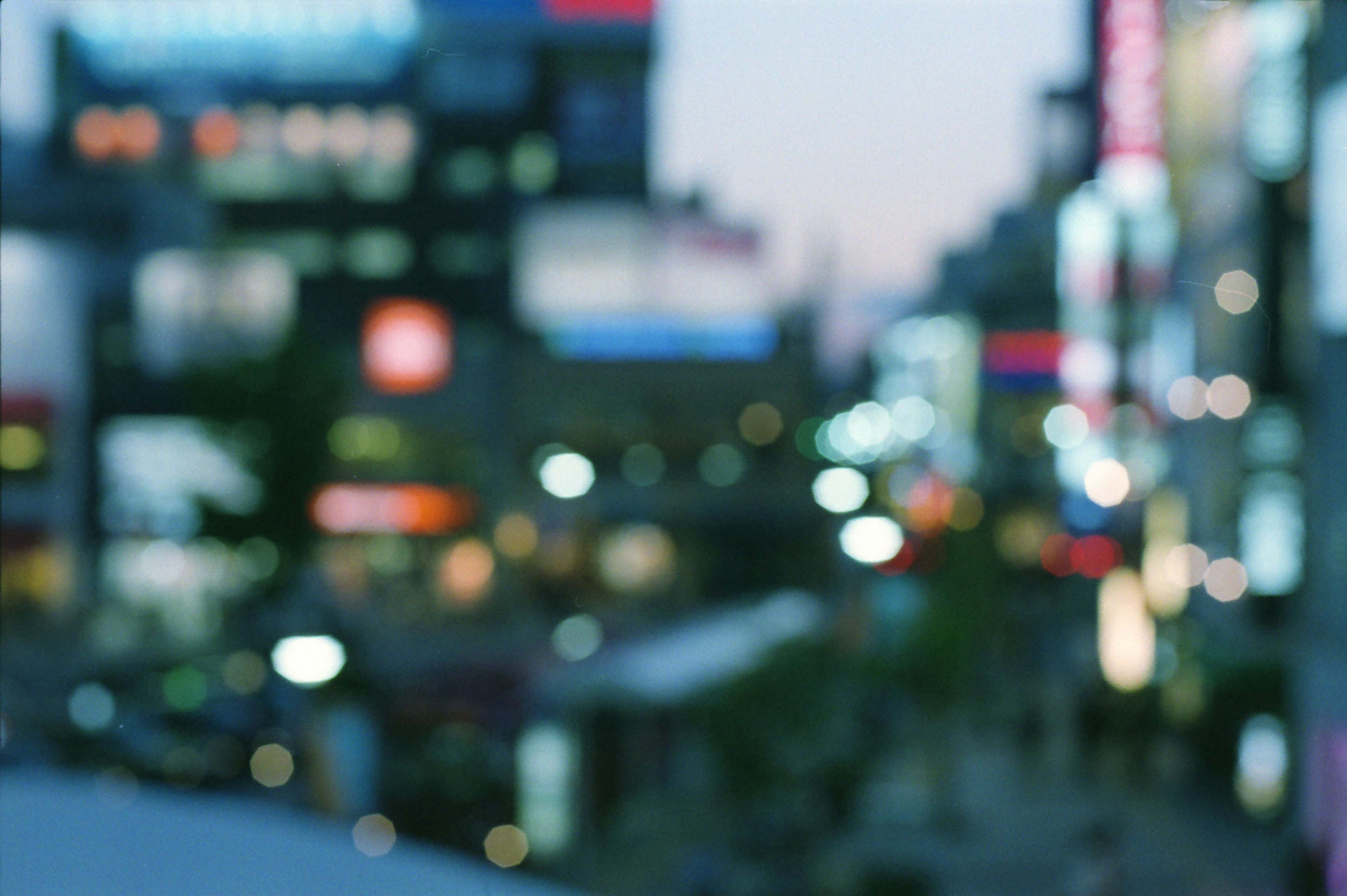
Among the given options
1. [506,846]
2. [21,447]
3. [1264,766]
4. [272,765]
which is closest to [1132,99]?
[1264,766]

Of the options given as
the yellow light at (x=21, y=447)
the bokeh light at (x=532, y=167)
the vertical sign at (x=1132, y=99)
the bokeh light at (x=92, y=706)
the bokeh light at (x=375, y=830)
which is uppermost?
the bokeh light at (x=532, y=167)

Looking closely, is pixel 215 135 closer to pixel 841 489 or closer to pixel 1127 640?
pixel 841 489

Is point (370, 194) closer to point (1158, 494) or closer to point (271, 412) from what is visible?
point (271, 412)

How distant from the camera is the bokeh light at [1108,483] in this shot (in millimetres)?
40188

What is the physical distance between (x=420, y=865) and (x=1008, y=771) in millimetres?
21153

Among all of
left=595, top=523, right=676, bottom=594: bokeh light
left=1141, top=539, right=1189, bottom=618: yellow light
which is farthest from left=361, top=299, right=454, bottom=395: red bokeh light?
left=1141, top=539, right=1189, bottom=618: yellow light

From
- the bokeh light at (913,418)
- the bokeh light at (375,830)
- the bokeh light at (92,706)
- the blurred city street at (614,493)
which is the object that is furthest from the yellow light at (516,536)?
the bokeh light at (913,418)

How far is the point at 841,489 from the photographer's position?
4150cm

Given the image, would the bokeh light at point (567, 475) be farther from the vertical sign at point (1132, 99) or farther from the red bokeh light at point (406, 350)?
the vertical sign at point (1132, 99)

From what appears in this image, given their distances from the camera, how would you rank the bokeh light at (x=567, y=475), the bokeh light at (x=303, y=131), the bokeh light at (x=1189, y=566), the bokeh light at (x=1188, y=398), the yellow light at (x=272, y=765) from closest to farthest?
the yellow light at (x=272, y=765) < the bokeh light at (x=1189, y=566) < the bokeh light at (x=1188, y=398) < the bokeh light at (x=567, y=475) < the bokeh light at (x=303, y=131)

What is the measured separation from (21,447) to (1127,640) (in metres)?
32.8

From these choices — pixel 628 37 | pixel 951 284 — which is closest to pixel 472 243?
pixel 628 37

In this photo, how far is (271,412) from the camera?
102ft

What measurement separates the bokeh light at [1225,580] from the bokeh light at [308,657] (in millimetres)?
13115
